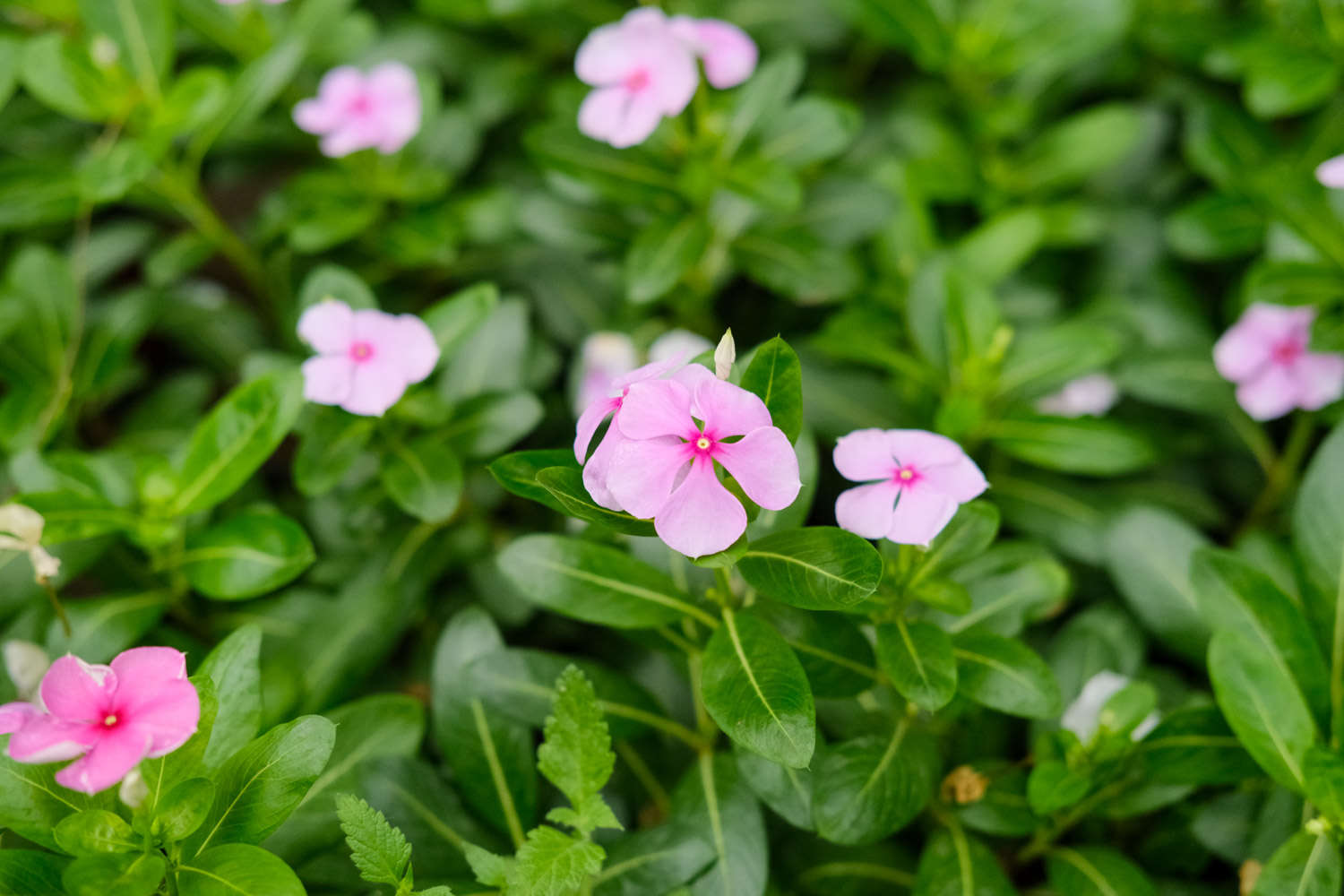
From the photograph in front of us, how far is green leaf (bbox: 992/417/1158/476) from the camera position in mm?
1746

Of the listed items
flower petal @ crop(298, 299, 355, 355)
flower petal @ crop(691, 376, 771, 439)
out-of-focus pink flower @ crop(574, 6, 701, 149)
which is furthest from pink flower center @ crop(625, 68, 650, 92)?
flower petal @ crop(691, 376, 771, 439)

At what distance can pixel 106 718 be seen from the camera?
1.11 metres

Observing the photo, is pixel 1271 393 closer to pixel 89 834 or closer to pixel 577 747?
pixel 577 747

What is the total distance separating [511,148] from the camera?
2.39 metres

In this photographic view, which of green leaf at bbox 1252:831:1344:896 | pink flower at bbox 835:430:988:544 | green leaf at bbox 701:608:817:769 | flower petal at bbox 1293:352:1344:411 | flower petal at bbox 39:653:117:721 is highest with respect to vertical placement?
pink flower at bbox 835:430:988:544

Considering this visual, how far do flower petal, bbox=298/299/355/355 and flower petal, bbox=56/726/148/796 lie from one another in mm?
623

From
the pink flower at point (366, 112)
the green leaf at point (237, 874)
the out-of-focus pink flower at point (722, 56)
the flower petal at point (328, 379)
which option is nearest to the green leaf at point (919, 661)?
the green leaf at point (237, 874)

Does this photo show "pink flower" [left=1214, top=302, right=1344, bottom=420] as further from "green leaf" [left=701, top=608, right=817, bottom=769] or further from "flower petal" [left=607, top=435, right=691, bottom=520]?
"flower petal" [left=607, top=435, right=691, bottom=520]

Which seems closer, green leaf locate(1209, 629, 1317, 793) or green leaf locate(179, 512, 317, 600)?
green leaf locate(1209, 629, 1317, 793)

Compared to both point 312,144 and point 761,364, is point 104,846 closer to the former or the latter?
point 761,364

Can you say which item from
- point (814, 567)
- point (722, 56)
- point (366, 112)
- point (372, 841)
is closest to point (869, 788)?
point (814, 567)

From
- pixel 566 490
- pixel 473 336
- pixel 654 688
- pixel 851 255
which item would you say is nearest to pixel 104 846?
pixel 566 490

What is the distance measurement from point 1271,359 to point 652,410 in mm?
1446

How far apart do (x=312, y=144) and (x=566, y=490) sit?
5.40ft
